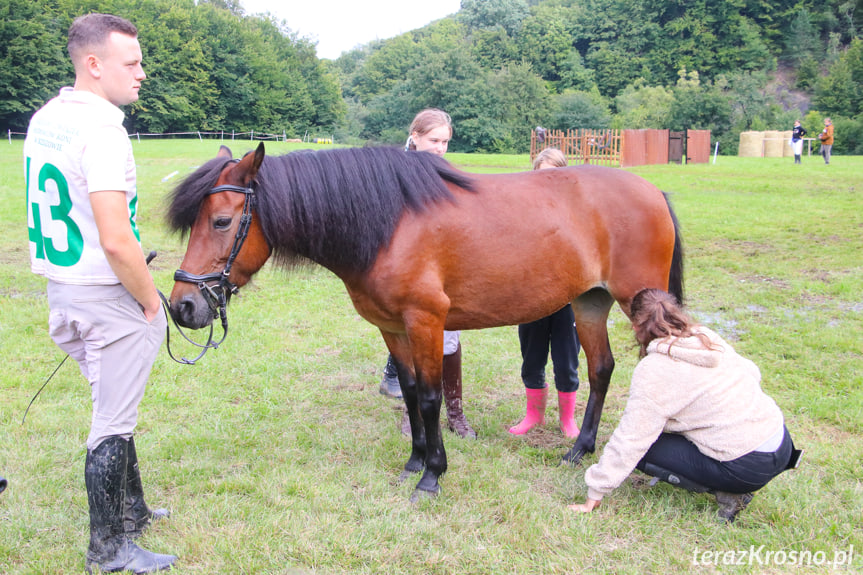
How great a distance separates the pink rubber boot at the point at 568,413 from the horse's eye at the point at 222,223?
2619 mm

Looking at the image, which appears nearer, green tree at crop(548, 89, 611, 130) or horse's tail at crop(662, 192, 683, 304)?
horse's tail at crop(662, 192, 683, 304)

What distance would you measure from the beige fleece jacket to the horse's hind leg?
92 cm

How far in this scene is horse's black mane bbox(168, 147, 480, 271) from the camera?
302 centimetres

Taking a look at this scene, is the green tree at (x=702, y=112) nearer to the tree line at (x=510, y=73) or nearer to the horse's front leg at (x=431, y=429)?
the tree line at (x=510, y=73)

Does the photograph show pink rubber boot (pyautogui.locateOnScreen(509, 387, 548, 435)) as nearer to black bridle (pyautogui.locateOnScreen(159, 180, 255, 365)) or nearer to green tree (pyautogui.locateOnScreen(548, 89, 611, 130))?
black bridle (pyautogui.locateOnScreen(159, 180, 255, 365))

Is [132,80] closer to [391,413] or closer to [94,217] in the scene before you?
[94,217]

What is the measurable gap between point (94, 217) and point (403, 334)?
1823mm

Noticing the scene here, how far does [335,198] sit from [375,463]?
1.72m

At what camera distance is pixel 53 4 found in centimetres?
4791

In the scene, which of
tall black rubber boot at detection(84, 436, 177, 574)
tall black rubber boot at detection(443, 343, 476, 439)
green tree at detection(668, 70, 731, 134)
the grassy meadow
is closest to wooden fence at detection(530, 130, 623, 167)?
green tree at detection(668, 70, 731, 134)

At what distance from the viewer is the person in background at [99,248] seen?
224 centimetres

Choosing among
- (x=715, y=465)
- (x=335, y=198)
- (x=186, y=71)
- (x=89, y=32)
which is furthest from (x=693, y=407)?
(x=186, y=71)

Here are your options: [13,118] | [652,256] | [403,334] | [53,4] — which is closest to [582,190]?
[652,256]

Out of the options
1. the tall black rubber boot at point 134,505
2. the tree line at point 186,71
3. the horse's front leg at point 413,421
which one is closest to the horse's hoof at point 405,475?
the horse's front leg at point 413,421
